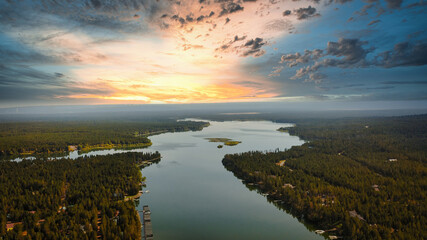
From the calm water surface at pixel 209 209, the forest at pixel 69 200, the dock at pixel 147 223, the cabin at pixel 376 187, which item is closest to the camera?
the forest at pixel 69 200

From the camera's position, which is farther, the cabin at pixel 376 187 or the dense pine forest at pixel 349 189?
the cabin at pixel 376 187

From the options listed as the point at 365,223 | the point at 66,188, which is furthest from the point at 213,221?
the point at 66,188

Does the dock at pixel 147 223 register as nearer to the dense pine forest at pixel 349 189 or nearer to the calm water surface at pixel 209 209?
the calm water surface at pixel 209 209

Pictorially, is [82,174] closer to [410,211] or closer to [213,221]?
[213,221]

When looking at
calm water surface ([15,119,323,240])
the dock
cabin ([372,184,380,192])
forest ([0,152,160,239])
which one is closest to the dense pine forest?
cabin ([372,184,380,192])

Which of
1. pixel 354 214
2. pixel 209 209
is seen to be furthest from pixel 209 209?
pixel 354 214

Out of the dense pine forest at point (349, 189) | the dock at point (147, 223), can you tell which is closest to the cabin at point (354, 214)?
the dense pine forest at point (349, 189)

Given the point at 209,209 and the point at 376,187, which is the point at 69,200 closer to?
the point at 209,209
